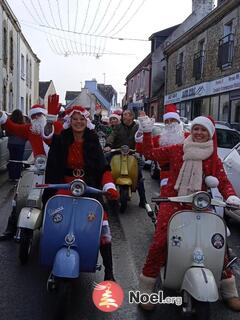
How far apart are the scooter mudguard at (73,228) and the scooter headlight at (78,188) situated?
0.43 ft

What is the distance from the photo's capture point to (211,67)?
71.2ft

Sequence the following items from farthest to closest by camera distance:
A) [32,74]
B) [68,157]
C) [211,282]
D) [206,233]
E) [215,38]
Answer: [32,74]
[215,38]
[68,157]
[206,233]
[211,282]

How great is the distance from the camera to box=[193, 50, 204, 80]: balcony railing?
23.2 meters

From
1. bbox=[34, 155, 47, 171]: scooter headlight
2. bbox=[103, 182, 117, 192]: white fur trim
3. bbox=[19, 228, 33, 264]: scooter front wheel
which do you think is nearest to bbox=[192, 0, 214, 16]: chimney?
bbox=[34, 155, 47, 171]: scooter headlight

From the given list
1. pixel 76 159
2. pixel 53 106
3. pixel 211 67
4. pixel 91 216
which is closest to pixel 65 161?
pixel 76 159

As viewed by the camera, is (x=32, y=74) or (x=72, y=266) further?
(x=32, y=74)

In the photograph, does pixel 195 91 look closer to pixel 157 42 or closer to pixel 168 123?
pixel 157 42

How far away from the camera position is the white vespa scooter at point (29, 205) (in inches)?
193

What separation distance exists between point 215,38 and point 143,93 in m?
20.0

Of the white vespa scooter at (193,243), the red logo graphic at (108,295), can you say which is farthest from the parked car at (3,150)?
the white vespa scooter at (193,243)

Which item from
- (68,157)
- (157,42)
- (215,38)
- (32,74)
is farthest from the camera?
(32,74)

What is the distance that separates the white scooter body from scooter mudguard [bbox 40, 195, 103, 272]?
2.15ft

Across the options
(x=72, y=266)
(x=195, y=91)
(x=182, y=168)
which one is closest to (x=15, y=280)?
(x=72, y=266)

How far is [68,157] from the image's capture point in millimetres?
4375
